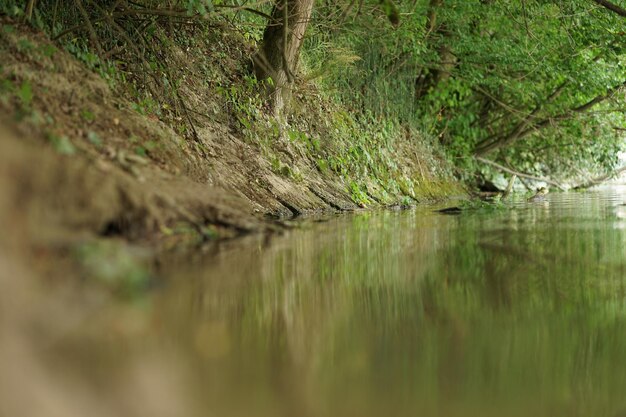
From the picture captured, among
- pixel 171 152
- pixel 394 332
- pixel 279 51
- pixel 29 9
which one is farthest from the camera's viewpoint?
pixel 279 51

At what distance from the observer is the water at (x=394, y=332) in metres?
1.32

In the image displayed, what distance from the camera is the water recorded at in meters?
1.32

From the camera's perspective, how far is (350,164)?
341 inches

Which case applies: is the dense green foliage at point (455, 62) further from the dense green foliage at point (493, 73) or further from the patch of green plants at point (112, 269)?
the patch of green plants at point (112, 269)

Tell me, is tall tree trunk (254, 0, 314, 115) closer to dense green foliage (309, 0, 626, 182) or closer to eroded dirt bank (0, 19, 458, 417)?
dense green foliage (309, 0, 626, 182)

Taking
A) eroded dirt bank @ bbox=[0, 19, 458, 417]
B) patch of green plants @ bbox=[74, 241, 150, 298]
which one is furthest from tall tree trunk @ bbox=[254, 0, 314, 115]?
patch of green plants @ bbox=[74, 241, 150, 298]

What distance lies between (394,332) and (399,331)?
19mm

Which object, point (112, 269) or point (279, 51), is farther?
point (279, 51)

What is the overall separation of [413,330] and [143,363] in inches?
27.7

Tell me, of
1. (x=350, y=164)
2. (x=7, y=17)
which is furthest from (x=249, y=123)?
(x=7, y=17)

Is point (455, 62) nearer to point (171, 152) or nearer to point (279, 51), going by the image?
point (279, 51)

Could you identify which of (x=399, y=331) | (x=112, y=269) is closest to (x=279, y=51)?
(x=112, y=269)

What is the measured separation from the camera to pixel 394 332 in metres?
1.82

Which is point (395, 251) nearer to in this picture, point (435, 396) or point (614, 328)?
point (614, 328)
